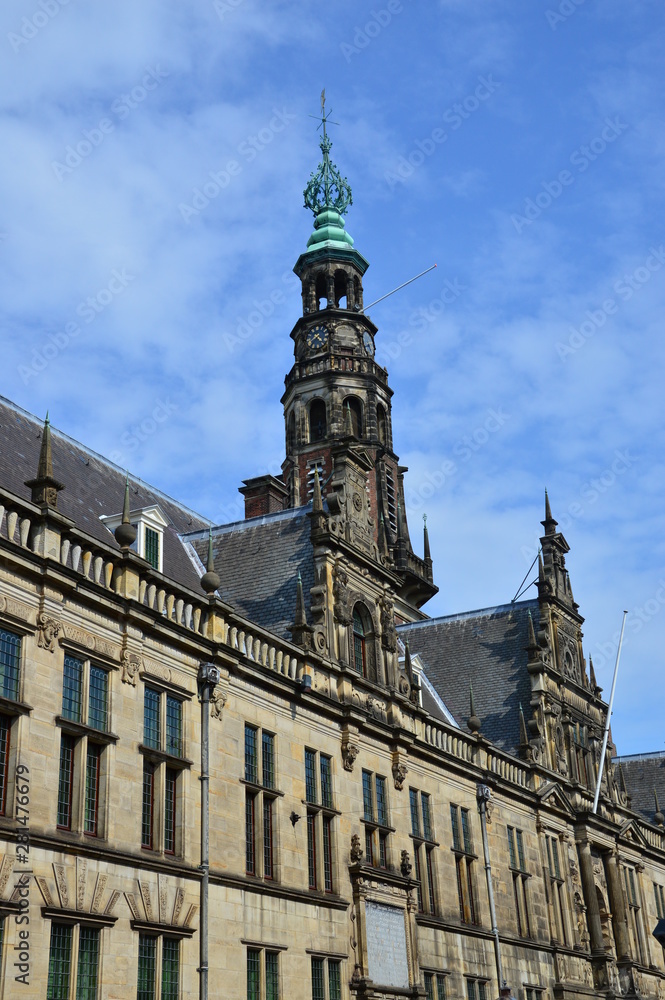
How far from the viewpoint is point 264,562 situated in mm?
39312

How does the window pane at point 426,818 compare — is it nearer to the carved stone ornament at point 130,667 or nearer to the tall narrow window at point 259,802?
the tall narrow window at point 259,802

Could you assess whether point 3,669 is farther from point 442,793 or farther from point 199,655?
point 442,793

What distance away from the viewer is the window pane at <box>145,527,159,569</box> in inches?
1329

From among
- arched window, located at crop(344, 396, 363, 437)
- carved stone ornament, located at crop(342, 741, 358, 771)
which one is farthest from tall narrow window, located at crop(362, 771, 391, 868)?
arched window, located at crop(344, 396, 363, 437)

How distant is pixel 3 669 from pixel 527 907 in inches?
1158

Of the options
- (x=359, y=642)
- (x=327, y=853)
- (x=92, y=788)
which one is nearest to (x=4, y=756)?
(x=92, y=788)

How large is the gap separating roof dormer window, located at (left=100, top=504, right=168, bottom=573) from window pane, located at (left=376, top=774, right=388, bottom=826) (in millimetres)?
9822

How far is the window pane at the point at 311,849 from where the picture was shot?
1266 inches

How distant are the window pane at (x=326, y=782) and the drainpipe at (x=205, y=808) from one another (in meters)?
6.36

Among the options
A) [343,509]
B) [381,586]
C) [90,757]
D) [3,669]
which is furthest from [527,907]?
[3,669]

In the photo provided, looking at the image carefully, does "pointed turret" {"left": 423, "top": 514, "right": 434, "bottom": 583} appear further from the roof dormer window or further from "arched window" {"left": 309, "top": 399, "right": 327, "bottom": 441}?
the roof dormer window

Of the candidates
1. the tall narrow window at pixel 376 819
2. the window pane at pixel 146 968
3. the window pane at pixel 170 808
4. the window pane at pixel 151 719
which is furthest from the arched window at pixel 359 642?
the window pane at pixel 146 968

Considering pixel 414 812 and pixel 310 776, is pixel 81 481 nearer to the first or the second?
pixel 310 776

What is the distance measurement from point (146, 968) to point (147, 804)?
3451 millimetres
